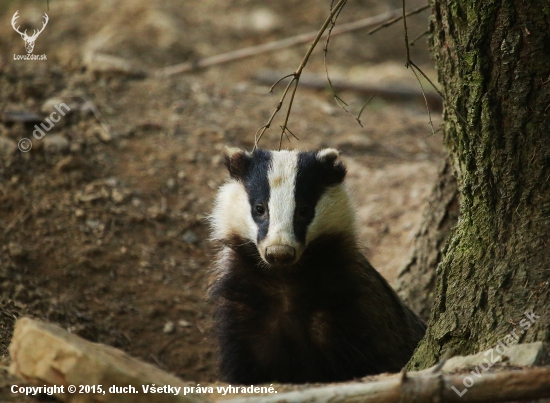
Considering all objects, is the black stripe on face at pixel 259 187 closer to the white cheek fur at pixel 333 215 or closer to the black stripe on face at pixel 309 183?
the black stripe on face at pixel 309 183

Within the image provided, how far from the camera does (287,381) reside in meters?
4.02

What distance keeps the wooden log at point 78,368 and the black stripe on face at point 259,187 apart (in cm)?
143

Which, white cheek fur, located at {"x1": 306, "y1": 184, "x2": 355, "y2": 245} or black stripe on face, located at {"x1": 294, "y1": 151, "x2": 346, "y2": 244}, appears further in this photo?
white cheek fur, located at {"x1": 306, "y1": 184, "x2": 355, "y2": 245}

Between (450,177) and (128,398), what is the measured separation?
308 centimetres

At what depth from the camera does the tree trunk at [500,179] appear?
2945 mm

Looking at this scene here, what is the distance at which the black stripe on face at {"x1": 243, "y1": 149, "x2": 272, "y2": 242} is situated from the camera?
389cm

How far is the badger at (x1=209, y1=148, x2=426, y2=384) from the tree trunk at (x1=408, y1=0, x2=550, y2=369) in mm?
753

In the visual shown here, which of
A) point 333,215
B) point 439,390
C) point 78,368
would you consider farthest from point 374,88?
point 78,368

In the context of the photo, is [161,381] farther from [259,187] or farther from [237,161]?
[237,161]

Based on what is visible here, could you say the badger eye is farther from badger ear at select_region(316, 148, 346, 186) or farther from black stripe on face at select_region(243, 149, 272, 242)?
badger ear at select_region(316, 148, 346, 186)

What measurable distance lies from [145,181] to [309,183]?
2.41 m

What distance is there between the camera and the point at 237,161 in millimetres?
4293

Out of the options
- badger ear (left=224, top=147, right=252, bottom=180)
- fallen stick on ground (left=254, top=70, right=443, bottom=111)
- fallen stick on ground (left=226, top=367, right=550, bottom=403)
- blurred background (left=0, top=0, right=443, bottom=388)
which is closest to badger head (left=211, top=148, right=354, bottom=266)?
badger ear (left=224, top=147, right=252, bottom=180)

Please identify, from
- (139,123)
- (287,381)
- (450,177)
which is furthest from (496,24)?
(139,123)
